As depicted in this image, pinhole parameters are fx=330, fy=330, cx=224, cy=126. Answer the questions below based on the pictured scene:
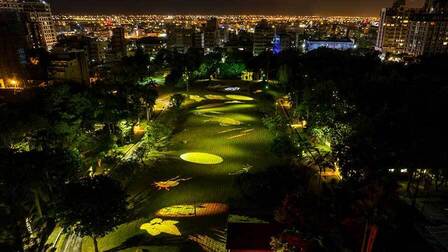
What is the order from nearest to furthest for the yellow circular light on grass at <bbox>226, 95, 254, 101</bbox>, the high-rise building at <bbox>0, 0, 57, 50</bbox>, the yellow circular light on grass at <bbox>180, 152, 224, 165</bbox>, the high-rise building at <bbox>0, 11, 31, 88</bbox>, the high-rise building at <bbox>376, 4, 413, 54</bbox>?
the yellow circular light on grass at <bbox>180, 152, 224, 165</bbox>, the yellow circular light on grass at <bbox>226, 95, 254, 101</bbox>, the high-rise building at <bbox>0, 11, 31, 88</bbox>, the high-rise building at <bbox>0, 0, 57, 50</bbox>, the high-rise building at <bbox>376, 4, 413, 54</bbox>

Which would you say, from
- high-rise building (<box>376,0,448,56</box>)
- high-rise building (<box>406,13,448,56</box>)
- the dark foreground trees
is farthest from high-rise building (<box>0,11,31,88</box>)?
high-rise building (<box>406,13,448,56</box>)

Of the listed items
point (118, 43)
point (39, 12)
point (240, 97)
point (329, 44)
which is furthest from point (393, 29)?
point (39, 12)

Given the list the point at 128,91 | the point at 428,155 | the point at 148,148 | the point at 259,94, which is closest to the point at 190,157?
the point at 148,148

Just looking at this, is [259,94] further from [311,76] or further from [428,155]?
[428,155]

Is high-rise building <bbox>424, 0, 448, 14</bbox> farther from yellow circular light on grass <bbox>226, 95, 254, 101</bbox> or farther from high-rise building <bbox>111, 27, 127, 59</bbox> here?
high-rise building <bbox>111, 27, 127, 59</bbox>

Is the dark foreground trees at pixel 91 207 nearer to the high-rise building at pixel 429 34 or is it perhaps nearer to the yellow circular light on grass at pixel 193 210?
the yellow circular light on grass at pixel 193 210

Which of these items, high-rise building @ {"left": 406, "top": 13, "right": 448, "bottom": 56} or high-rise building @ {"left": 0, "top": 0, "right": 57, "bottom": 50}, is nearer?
high-rise building @ {"left": 406, "top": 13, "right": 448, "bottom": 56}
